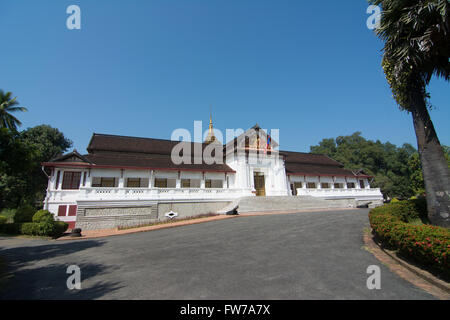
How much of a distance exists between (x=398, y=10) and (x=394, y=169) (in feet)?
195

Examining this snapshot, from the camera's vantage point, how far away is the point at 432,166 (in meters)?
8.30


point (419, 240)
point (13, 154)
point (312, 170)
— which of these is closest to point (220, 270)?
point (419, 240)

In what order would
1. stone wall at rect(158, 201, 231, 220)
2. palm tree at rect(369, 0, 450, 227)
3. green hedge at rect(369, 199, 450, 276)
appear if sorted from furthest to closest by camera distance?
stone wall at rect(158, 201, 231, 220)
palm tree at rect(369, 0, 450, 227)
green hedge at rect(369, 199, 450, 276)

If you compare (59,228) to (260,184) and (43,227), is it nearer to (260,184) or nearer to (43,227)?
(43,227)

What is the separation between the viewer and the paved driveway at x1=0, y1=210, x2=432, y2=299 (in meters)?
4.54

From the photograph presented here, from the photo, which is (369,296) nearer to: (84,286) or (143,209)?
(84,286)

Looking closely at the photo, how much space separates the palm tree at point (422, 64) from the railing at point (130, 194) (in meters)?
17.2

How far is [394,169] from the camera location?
55.2m

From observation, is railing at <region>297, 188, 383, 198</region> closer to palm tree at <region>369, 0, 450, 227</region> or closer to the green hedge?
palm tree at <region>369, 0, 450, 227</region>

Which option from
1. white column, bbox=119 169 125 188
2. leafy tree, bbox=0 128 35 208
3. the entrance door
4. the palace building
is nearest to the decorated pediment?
the palace building

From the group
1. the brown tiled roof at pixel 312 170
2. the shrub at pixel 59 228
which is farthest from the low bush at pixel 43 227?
the brown tiled roof at pixel 312 170

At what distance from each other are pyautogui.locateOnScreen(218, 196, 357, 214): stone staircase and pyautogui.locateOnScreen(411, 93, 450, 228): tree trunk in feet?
43.0

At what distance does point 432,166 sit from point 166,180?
21.4 m

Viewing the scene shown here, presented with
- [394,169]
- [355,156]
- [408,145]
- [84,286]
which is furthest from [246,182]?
[408,145]
